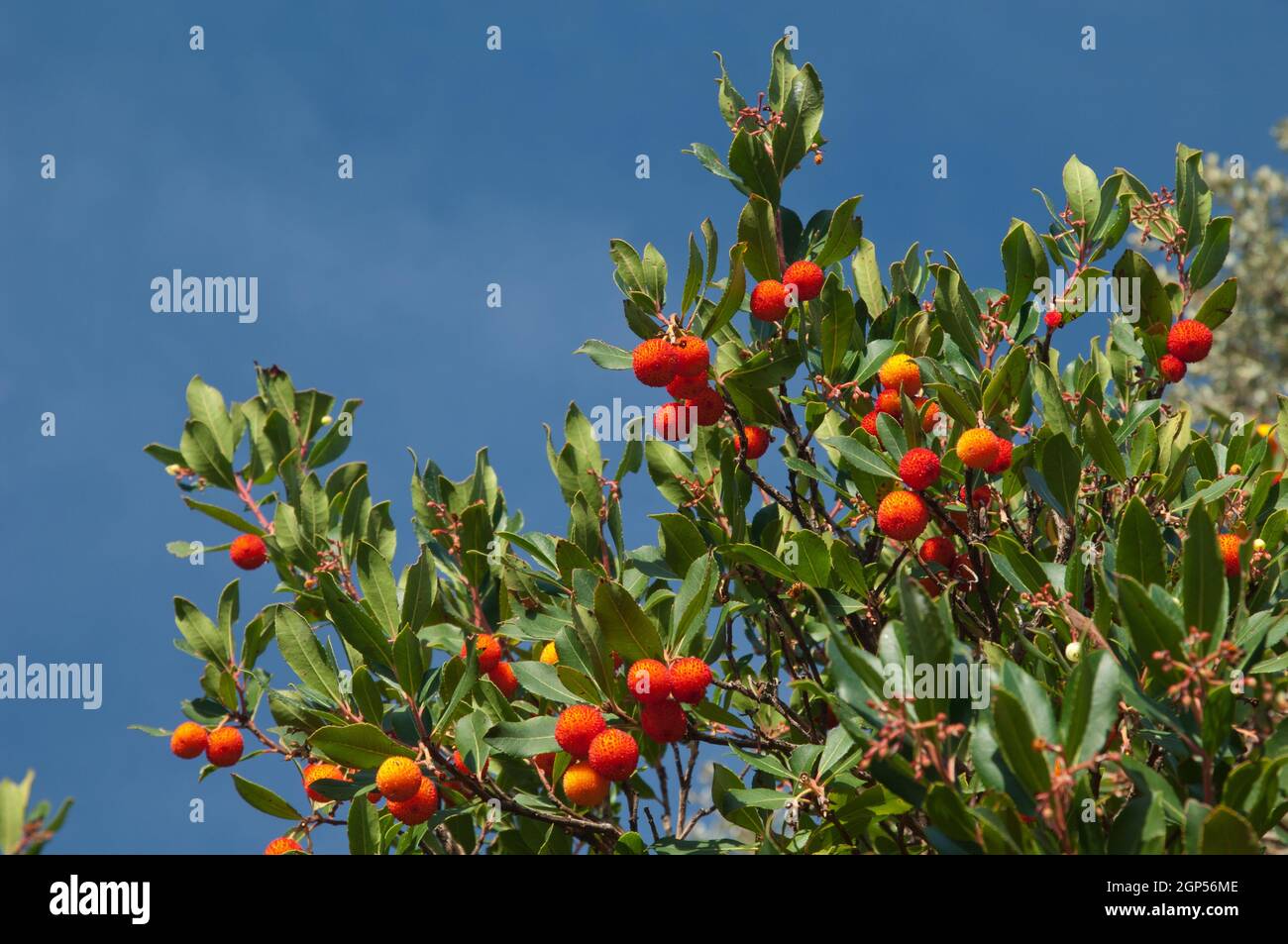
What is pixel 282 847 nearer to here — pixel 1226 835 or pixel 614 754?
pixel 614 754

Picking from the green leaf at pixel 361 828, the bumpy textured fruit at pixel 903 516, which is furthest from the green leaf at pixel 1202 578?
the green leaf at pixel 361 828

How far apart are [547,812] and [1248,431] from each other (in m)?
2.30

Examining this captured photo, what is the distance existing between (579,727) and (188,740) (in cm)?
181

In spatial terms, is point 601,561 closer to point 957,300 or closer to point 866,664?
point 957,300

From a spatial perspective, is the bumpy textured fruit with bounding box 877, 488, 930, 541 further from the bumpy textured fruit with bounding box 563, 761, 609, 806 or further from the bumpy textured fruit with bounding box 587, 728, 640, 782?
the bumpy textured fruit with bounding box 563, 761, 609, 806

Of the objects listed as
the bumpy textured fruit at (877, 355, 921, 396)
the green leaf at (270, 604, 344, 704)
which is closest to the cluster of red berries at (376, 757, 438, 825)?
the green leaf at (270, 604, 344, 704)

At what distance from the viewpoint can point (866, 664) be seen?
207cm

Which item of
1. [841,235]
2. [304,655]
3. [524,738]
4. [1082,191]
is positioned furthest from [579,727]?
[1082,191]

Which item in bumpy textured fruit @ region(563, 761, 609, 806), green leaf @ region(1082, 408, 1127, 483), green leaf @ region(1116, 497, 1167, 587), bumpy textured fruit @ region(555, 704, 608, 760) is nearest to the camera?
green leaf @ region(1116, 497, 1167, 587)

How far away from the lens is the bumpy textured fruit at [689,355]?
3287 mm

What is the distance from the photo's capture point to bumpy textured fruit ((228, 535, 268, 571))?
463 centimetres

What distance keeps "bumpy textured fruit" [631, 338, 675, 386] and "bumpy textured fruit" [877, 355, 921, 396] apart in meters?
0.65

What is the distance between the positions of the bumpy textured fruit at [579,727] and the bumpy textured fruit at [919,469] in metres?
0.99

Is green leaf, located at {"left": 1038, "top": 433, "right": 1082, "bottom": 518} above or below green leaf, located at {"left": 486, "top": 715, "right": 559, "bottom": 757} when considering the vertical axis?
above
